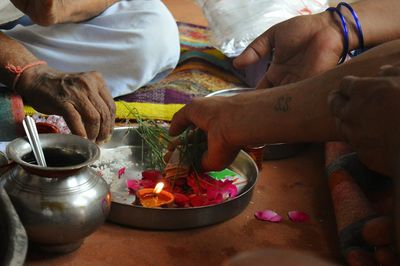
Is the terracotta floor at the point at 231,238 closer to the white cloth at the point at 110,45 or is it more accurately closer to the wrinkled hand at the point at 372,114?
the wrinkled hand at the point at 372,114

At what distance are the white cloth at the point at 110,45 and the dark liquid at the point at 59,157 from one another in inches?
40.1

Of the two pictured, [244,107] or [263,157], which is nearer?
[244,107]

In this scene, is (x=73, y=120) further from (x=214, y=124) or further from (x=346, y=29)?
(x=346, y=29)

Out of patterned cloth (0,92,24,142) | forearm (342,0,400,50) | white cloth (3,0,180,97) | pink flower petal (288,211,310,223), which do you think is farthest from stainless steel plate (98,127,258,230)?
white cloth (3,0,180,97)

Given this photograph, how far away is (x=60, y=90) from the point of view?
71.1 inches

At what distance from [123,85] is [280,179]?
80 cm

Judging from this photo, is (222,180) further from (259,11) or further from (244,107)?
(259,11)

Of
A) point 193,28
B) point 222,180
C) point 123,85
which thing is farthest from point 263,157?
point 193,28

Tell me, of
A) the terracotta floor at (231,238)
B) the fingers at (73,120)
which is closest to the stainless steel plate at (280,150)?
the terracotta floor at (231,238)

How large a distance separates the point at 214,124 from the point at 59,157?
1.29ft

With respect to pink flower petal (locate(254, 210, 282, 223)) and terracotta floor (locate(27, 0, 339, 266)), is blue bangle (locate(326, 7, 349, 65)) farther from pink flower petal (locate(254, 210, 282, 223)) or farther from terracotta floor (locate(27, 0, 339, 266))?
pink flower petal (locate(254, 210, 282, 223))

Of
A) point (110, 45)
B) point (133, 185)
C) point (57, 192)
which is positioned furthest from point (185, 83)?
point (57, 192)

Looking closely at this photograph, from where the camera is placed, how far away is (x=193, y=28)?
340cm

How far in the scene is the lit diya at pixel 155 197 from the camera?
1.54 meters
